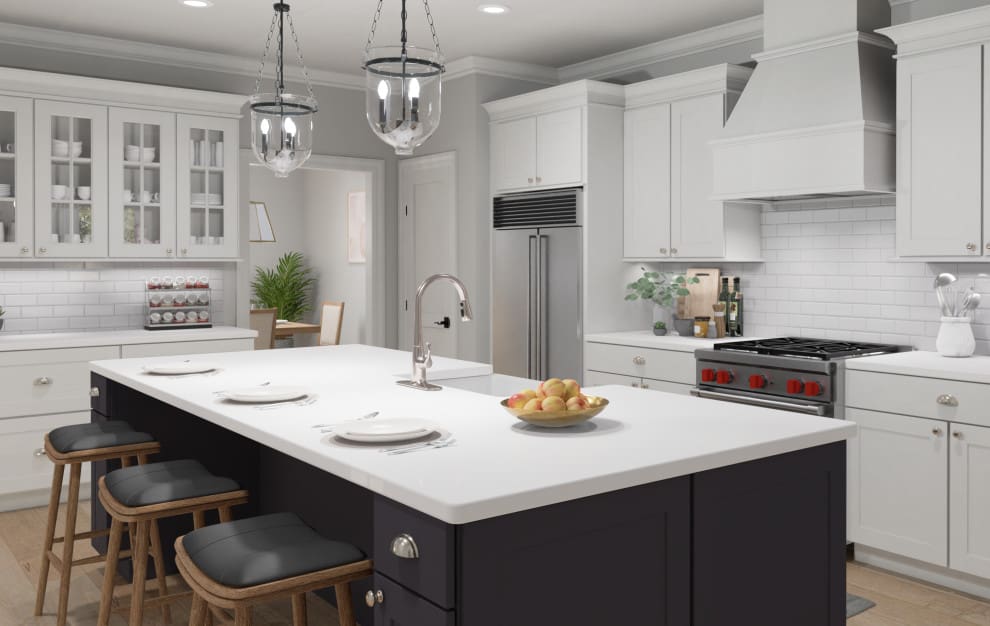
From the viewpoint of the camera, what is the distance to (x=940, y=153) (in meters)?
3.88

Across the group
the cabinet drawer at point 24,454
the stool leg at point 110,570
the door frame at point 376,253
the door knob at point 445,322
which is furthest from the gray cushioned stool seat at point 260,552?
the door frame at point 376,253

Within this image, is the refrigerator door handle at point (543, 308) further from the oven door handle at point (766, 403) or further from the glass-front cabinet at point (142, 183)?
the glass-front cabinet at point (142, 183)

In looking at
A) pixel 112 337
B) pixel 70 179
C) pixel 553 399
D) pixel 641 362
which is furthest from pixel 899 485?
pixel 70 179

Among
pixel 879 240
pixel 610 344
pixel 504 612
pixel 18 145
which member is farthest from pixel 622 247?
pixel 504 612

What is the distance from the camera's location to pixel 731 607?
2.13m

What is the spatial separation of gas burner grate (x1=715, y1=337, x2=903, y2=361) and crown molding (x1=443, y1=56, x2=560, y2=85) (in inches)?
105

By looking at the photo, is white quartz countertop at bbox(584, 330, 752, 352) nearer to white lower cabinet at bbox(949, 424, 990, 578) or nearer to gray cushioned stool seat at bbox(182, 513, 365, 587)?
white lower cabinet at bbox(949, 424, 990, 578)

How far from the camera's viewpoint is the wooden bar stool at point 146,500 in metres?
2.64

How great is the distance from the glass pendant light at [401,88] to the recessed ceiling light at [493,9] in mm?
2218

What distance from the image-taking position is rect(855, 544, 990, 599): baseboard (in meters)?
3.66

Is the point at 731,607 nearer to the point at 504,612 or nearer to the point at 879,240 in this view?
the point at 504,612

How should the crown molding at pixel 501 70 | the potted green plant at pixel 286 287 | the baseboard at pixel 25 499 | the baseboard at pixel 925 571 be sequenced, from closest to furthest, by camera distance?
1. the baseboard at pixel 925 571
2. the baseboard at pixel 25 499
3. the crown molding at pixel 501 70
4. the potted green plant at pixel 286 287

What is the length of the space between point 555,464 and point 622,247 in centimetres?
379

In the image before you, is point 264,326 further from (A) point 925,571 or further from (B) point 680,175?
(A) point 925,571
